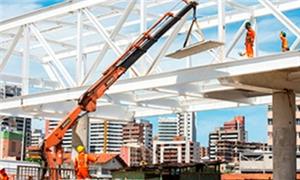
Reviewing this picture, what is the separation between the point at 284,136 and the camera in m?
28.1

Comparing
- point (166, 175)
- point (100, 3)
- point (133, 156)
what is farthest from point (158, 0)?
point (133, 156)

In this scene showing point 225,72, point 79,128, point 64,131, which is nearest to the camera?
point 225,72

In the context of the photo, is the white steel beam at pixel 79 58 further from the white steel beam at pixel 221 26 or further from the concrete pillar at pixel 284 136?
the concrete pillar at pixel 284 136

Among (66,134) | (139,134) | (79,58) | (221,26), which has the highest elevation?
(139,134)

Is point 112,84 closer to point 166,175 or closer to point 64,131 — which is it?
point 64,131

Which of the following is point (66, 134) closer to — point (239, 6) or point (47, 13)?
point (47, 13)

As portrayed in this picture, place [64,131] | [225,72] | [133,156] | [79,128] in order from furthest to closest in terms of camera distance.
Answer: [133,156], [79,128], [64,131], [225,72]

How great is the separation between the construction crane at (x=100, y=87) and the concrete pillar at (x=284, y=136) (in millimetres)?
6190

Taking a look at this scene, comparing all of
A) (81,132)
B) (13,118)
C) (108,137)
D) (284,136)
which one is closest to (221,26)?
(284,136)

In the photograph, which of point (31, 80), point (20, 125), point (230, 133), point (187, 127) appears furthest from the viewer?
point (230, 133)

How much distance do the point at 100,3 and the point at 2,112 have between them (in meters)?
11.4

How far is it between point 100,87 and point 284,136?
8826mm

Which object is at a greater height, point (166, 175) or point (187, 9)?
point (187, 9)

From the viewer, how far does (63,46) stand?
Answer: 40.4 metres
